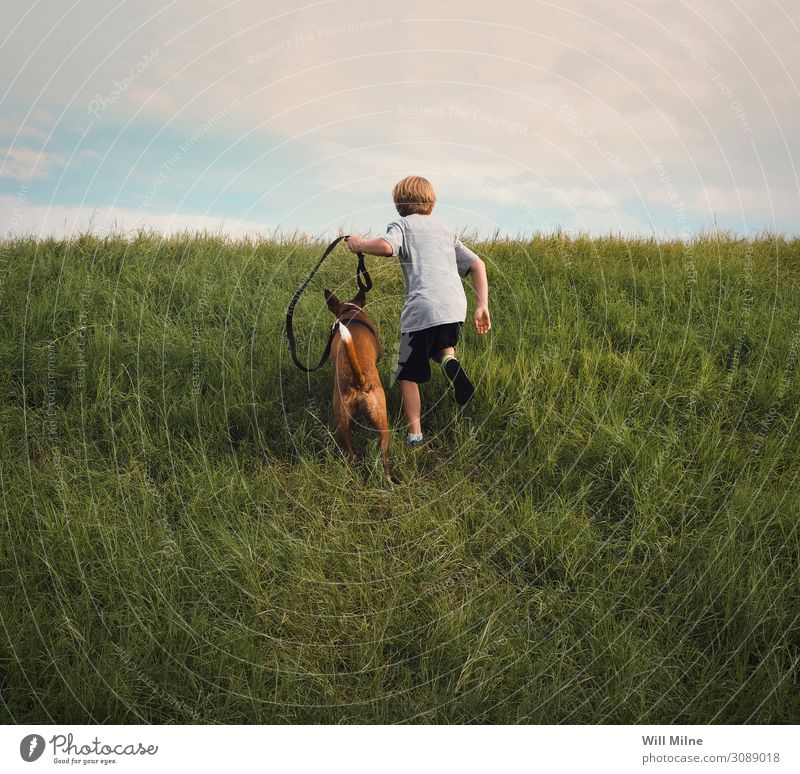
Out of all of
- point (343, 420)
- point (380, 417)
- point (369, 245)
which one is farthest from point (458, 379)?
point (369, 245)

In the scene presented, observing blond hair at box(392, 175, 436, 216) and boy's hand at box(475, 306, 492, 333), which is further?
boy's hand at box(475, 306, 492, 333)

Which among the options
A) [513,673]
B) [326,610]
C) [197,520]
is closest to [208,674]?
[326,610]

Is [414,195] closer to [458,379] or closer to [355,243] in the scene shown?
[355,243]

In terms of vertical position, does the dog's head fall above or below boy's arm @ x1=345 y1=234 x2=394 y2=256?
below

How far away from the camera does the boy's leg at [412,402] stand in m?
4.71

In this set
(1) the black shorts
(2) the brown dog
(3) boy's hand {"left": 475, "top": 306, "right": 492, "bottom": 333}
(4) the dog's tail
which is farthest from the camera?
(3) boy's hand {"left": 475, "top": 306, "right": 492, "bottom": 333}

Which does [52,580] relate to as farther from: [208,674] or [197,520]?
Result: [208,674]

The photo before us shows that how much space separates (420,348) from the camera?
4.70 m

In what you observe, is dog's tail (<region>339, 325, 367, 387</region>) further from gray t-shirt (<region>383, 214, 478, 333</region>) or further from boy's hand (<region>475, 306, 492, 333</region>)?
boy's hand (<region>475, 306, 492, 333</region>)

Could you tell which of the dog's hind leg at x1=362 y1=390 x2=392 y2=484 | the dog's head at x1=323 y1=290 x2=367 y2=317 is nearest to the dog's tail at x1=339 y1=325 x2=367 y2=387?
the dog's hind leg at x1=362 y1=390 x2=392 y2=484

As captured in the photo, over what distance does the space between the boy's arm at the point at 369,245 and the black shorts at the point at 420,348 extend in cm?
72

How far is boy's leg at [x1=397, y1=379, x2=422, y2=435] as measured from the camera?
15.4 feet

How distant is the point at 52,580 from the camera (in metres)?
3.81

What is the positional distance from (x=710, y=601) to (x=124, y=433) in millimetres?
4833
